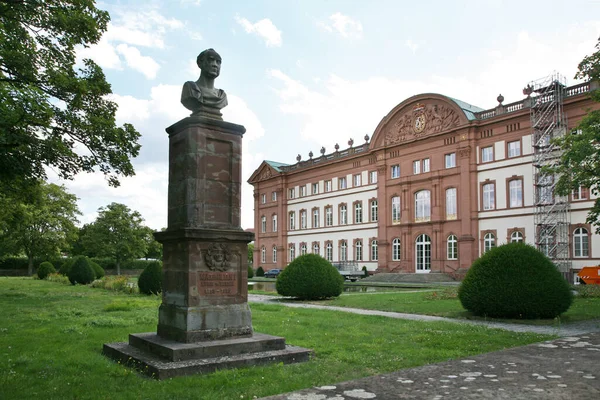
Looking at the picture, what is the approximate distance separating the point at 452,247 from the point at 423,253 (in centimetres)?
325

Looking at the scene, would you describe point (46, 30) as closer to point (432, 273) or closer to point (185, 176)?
point (185, 176)

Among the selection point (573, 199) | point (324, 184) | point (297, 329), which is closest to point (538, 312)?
point (297, 329)

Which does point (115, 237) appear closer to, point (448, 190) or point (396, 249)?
point (396, 249)

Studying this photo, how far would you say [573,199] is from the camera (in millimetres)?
34844

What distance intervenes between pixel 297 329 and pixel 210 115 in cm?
526

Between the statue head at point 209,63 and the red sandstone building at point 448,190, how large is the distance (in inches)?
1220

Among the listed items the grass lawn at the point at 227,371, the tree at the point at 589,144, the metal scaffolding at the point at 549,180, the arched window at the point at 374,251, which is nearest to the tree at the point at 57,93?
the grass lawn at the point at 227,371

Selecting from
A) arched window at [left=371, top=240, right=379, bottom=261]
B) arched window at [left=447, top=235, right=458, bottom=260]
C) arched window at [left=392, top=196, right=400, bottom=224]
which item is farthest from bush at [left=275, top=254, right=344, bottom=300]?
arched window at [left=371, top=240, right=379, bottom=261]

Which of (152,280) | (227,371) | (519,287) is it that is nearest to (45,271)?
(152,280)

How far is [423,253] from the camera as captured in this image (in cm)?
4475

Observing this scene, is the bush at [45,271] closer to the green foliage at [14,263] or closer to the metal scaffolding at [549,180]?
the green foliage at [14,263]

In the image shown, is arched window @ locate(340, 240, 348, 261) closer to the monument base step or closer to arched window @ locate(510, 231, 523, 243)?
arched window @ locate(510, 231, 523, 243)

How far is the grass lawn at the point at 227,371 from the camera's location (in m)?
6.25

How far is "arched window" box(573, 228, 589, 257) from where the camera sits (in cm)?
3394
